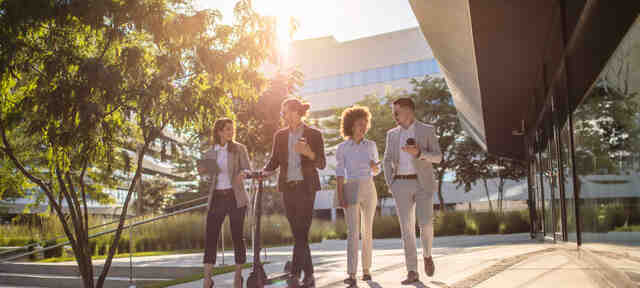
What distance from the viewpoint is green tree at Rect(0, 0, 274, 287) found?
645cm

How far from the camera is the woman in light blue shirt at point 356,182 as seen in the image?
4.96 meters

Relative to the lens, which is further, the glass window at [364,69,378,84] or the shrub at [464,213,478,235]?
the glass window at [364,69,378,84]

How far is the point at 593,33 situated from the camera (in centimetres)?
503

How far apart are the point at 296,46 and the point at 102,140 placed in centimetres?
4441

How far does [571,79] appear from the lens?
593 centimetres

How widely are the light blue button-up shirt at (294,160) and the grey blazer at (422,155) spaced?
894 mm

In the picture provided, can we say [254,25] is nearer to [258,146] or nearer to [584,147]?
[584,147]

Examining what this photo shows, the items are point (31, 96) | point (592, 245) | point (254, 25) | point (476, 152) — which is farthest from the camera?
point (476, 152)

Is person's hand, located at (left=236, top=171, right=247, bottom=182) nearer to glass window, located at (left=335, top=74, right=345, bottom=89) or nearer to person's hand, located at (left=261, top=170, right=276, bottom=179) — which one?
person's hand, located at (left=261, top=170, right=276, bottom=179)

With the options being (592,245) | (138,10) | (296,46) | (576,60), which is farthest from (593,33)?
(296,46)

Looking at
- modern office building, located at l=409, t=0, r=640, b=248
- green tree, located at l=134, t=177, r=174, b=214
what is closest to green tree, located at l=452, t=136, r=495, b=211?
modern office building, located at l=409, t=0, r=640, b=248

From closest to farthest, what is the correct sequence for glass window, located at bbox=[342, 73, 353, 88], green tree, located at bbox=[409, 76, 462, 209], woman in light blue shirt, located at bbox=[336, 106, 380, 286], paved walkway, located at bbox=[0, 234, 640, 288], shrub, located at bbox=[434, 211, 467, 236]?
paved walkway, located at bbox=[0, 234, 640, 288] → woman in light blue shirt, located at bbox=[336, 106, 380, 286] → shrub, located at bbox=[434, 211, 467, 236] → green tree, located at bbox=[409, 76, 462, 209] → glass window, located at bbox=[342, 73, 353, 88]

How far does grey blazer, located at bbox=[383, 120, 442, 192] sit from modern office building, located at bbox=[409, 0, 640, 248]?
4.67 feet

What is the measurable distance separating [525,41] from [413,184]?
3352 mm
